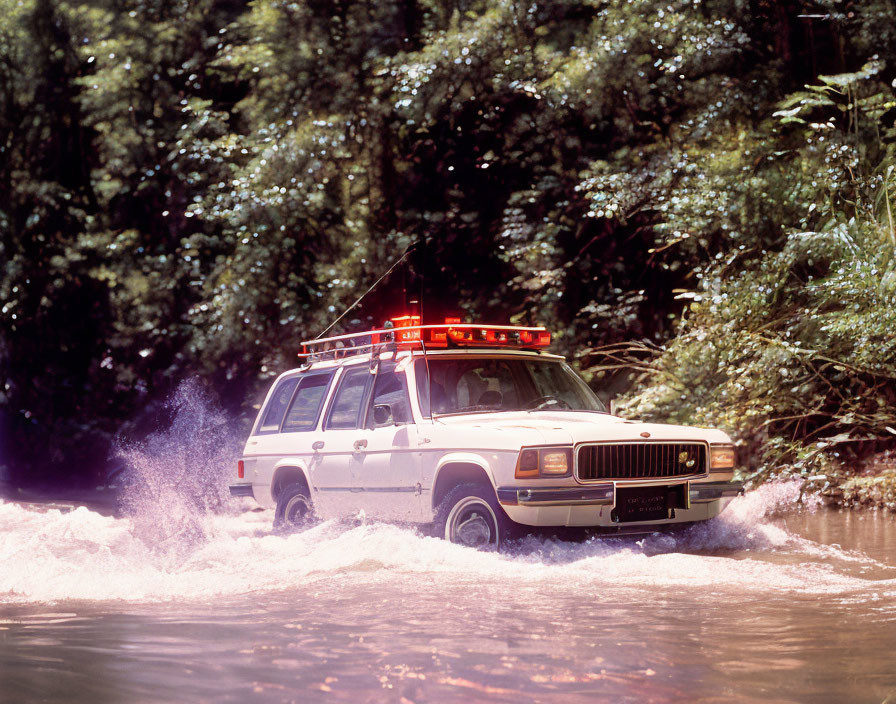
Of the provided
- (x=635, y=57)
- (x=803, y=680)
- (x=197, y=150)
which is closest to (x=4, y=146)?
(x=197, y=150)

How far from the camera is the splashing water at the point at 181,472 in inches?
413

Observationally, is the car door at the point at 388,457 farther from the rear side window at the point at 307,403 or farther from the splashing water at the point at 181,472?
the splashing water at the point at 181,472

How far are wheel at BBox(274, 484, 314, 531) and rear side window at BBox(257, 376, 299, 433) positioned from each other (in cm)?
67

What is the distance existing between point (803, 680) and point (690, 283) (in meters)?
12.2

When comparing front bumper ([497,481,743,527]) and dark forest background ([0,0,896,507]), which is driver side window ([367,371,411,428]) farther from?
dark forest background ([0,0,896,507])

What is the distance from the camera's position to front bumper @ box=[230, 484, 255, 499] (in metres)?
11.0

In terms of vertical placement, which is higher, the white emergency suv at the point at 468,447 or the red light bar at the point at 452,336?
the red light bar at the point at 452,336

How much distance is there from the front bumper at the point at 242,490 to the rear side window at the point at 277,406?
542 mm

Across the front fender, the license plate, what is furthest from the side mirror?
the license plate

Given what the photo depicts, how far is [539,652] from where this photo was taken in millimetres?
5230

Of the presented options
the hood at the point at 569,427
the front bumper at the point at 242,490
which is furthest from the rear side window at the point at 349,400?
the front bumper at the point at 242,490

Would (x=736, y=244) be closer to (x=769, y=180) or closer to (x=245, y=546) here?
(x=769, y=180)

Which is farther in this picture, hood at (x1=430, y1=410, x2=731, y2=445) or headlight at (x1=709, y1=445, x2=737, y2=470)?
headlight at (x1=709, y1=445, x2=737, y2=470)

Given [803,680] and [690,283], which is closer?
[803,680]
